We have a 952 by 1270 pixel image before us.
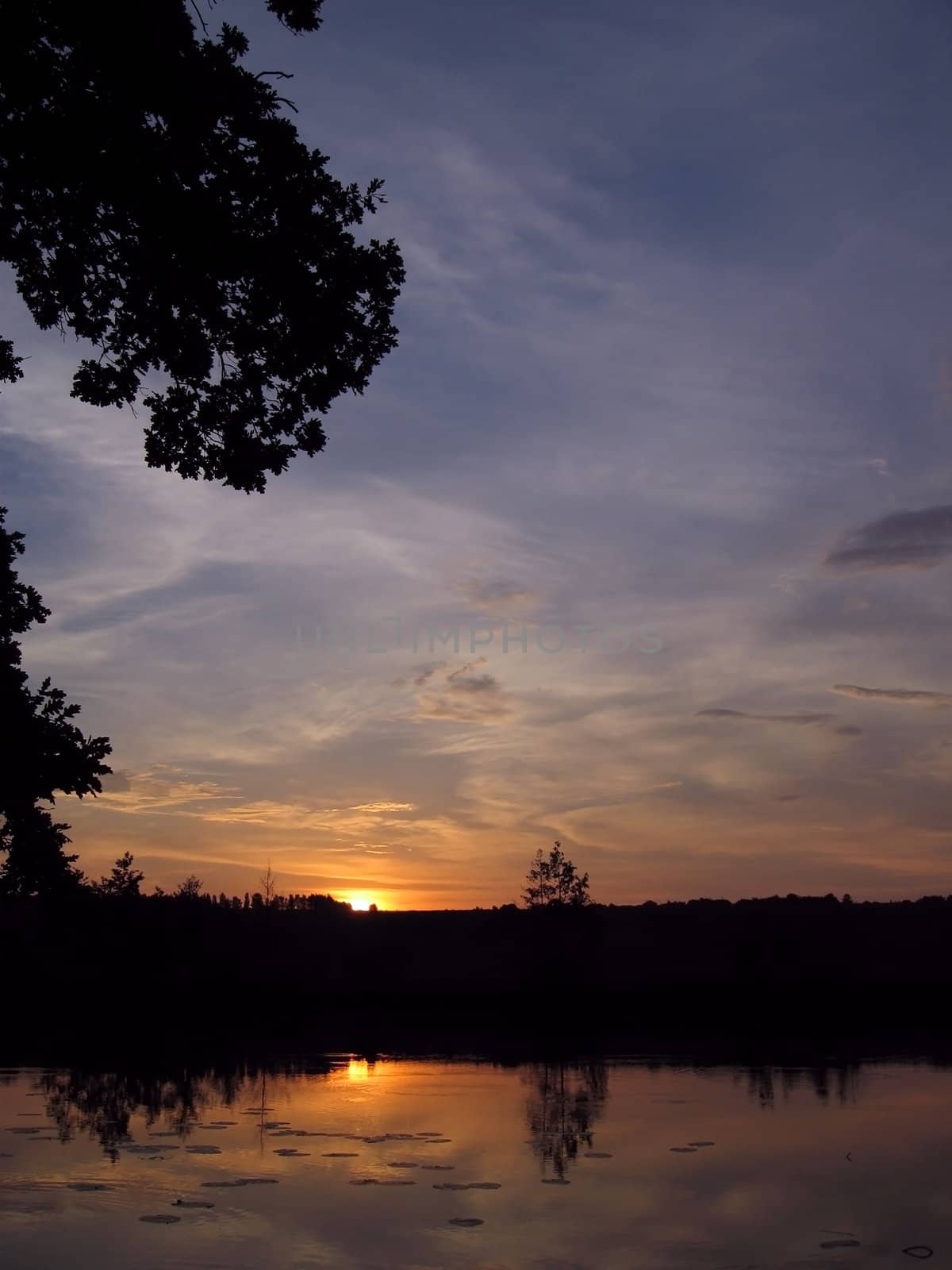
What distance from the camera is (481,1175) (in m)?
A: 20.6

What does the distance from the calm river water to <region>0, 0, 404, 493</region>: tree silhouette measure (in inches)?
403

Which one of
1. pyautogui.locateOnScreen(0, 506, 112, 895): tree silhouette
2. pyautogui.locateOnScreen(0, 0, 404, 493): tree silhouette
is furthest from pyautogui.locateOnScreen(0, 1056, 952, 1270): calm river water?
pyautogui.locateOnScreen(0, 0, 404, 493): tree silhouette

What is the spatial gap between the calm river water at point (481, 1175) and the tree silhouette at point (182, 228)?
1023cm

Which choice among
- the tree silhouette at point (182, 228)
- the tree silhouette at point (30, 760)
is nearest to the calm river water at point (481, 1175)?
the tree silhouette at point (30, 760)

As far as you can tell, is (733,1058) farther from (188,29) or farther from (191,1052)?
(188,29)

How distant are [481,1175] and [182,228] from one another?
52.0ft

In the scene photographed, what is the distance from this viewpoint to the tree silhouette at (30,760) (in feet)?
42.9

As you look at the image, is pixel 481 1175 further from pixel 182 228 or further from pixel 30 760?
pixel 182 228

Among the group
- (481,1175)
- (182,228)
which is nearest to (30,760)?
(182,228)

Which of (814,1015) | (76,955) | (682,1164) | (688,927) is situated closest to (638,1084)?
(682,1164)

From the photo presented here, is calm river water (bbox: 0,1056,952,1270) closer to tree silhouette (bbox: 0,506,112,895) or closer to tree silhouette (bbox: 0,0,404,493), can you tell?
tree silhouette (bbox: 0,506,112,895)

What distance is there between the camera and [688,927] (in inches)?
6142

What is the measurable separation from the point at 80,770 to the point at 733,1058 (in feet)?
111

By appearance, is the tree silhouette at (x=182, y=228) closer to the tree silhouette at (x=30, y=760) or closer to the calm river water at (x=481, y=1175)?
the tree silhouette at (x=30, y=760)
